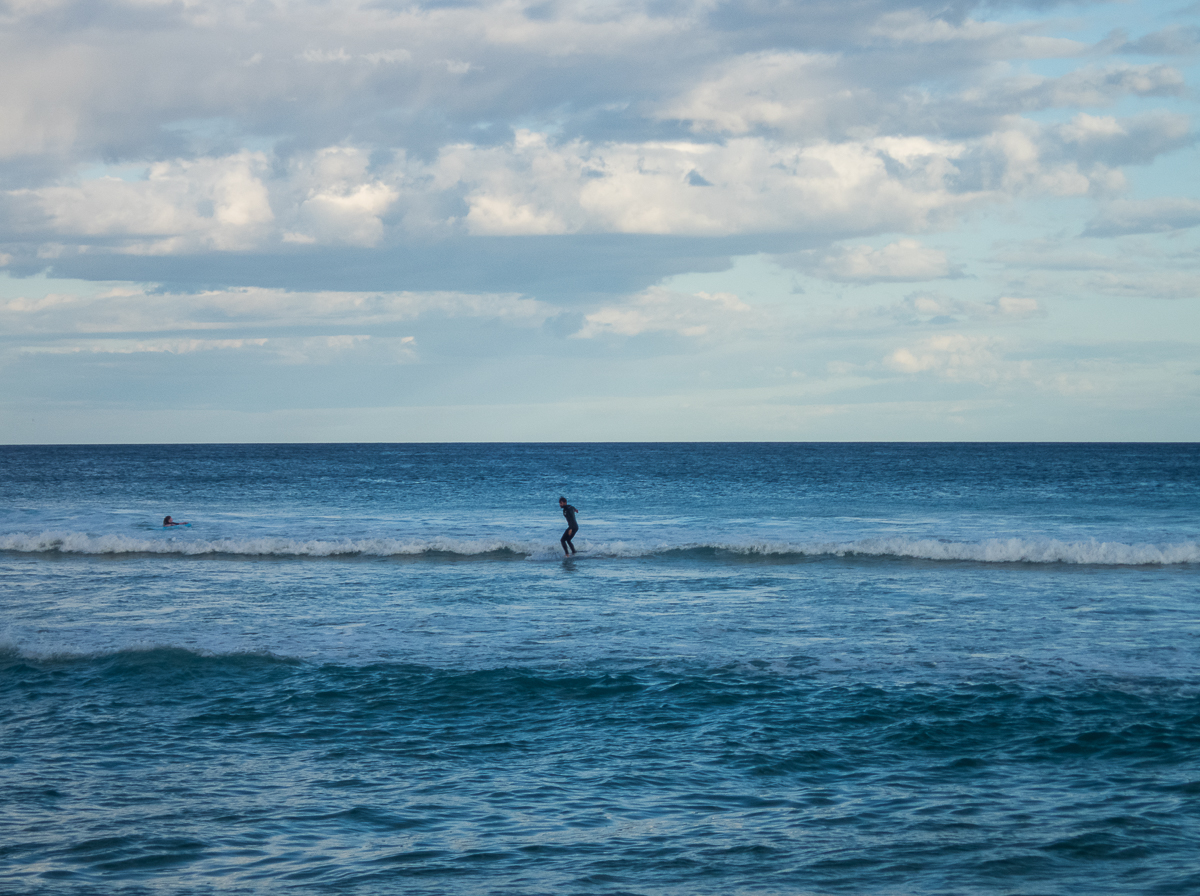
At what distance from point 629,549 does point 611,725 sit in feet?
63.8

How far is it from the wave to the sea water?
204 mm

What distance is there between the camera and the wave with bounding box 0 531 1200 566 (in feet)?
91.6

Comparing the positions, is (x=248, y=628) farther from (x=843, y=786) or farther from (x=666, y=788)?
(x=843, y=786)

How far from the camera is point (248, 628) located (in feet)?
60.8

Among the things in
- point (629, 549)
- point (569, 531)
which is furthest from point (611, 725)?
point (629, 549)

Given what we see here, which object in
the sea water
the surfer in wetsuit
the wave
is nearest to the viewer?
the sea water

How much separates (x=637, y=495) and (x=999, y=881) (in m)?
53.9

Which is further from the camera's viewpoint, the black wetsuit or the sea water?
the black wetsuit

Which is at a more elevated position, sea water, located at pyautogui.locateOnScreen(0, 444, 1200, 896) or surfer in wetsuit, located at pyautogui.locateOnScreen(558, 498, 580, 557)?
surfer in wetsuit, located at pyautogui.locateOnScreen(558, 498, 580, 557)

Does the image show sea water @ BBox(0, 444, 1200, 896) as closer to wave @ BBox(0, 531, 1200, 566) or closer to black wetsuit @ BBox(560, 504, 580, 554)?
wave @ BBox(0, 531, 1200, 566)

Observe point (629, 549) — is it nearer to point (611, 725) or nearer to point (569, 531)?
point (569, 531)

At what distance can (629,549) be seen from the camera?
103 feet

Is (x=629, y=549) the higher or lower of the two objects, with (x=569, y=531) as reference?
lower

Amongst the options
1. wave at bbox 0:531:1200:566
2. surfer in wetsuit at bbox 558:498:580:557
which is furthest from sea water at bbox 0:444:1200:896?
surfer in wetsuit at bbox 558:498:580:557
